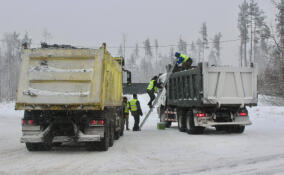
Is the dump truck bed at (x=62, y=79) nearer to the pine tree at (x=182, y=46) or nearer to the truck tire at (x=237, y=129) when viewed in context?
the truck tire at (x=237, y=129)

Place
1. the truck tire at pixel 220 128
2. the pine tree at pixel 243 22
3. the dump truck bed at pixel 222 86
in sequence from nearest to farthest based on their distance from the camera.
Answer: the dump truck bed at pixel 222 86
the truck tire at pixel 220 128
the pine tree at pixel 243 22

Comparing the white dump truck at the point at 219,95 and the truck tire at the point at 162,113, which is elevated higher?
the white dump truck at the point at 219,95

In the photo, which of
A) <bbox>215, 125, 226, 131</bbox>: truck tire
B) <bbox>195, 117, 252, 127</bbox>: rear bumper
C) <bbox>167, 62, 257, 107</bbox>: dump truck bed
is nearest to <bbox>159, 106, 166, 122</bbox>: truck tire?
<bbox>215, 125, 226, 131</bbox>: truck tire

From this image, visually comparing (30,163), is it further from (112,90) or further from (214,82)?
(214,82)

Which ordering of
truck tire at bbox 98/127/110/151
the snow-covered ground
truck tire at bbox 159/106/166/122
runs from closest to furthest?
the snow-covered ground
truck tire at bbox 98/127/110/151
truck tire at bbox 159/106/166/122

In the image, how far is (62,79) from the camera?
973 cm

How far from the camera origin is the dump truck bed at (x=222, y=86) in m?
14.2

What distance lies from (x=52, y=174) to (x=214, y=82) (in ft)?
28.9

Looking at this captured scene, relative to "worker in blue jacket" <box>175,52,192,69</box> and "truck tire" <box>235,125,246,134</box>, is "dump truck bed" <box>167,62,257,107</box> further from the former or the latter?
"worker in blue jacket" <box>175,52,192,69</box>

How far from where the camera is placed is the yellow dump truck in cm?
953

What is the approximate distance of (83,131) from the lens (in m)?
9.78

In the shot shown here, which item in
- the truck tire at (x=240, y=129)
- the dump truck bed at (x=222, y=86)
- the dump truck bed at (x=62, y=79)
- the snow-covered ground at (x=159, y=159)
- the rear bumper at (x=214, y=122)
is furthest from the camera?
the truck tire at (x=240, y=129)

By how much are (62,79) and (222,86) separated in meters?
6.90

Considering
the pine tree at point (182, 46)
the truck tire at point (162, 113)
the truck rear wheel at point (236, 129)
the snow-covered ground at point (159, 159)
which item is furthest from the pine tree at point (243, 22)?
the snow-covered ground at point (159, 159)
